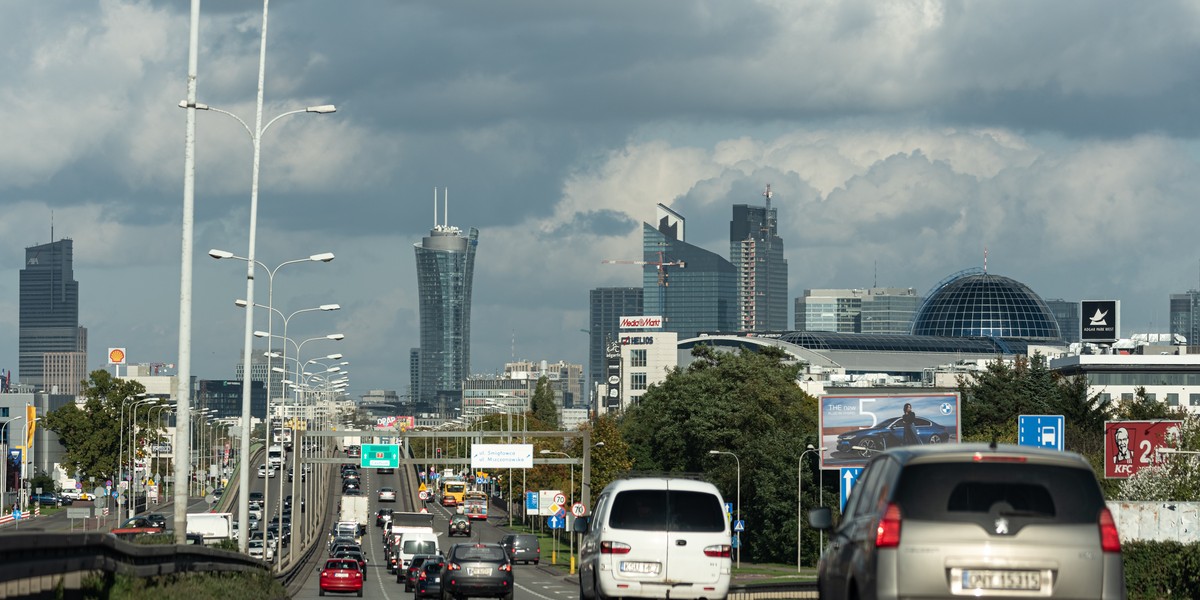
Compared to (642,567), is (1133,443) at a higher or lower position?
higher

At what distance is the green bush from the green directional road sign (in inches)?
2190

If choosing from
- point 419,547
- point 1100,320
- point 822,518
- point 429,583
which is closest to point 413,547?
point 419,547

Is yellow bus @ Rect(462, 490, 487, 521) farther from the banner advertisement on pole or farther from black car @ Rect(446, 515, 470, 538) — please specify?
the banner advertisement on pole

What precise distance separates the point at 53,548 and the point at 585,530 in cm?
1269

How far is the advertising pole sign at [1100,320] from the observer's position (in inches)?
7559

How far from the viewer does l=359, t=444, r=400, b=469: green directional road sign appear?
92625 millimetres

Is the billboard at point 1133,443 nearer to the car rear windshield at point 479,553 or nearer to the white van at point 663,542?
the car rear windshield at point 479,553

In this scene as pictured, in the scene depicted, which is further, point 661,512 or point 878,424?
point 878,424

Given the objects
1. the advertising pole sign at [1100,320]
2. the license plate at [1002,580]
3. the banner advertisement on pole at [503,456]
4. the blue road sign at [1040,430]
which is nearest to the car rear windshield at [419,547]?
the banner advertisement on pole at [503,456]

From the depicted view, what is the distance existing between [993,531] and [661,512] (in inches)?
444

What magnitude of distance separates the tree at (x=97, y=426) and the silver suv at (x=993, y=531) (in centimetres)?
12101

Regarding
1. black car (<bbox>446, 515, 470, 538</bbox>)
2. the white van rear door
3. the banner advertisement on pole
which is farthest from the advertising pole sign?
the white van rear door

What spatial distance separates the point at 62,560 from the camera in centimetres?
1764

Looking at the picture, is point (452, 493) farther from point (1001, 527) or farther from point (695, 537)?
point (1001, 527)
